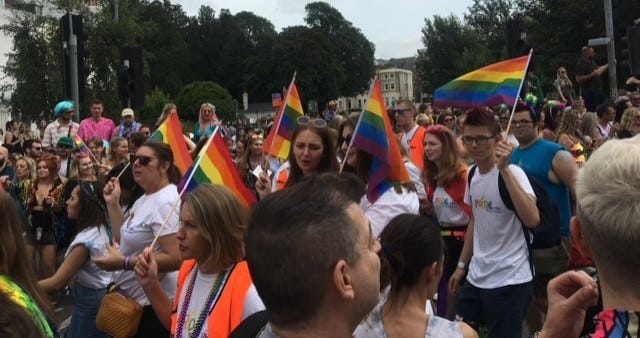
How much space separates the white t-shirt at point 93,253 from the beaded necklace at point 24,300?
6.63 ft

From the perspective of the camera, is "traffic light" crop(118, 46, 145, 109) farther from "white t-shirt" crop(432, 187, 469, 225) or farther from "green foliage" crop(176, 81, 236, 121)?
"green foliage" crop(176, 81, 236, 121)

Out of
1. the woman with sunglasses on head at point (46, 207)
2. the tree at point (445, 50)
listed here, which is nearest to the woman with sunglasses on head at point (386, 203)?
the woman with sunglasses on head at point (46, 207)

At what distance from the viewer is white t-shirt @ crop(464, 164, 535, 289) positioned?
5285 millimetres

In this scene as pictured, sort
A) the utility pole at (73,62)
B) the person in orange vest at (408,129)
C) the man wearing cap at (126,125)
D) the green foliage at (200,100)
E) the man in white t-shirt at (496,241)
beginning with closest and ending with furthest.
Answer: the man in white t-shirt at (496,241) → the person in orange vest at (408,129) → the man wearing cap at (126,125) → the utility pole at (73,62) → the green foliage at (200,100)

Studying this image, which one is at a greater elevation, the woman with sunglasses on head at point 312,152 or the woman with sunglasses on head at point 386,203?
the woman with sunglasses on head at point 312,152

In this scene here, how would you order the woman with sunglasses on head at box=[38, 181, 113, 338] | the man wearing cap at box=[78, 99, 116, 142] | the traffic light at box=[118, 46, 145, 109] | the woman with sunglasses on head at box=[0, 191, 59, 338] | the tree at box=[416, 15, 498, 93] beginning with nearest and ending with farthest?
the woman with sunglasses on head at box=[0, 191, 59, 338] < the woman with sunglasses on head at box=[38, 181, 113, 338] < the man wearing cap at box=[78, 99, 116, 142] < the traffic light at box=[118, 46, 145, 109] < the tree at box=[416, 15, 498, 93]

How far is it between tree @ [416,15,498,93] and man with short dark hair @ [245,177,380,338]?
280 ft

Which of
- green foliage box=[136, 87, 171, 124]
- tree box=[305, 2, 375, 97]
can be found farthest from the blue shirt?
tree box=[305, 2, 375, 97]

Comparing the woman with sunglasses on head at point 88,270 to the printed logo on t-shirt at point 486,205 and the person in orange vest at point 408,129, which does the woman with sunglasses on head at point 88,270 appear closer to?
the printed logo on t-shirt at point 486,205

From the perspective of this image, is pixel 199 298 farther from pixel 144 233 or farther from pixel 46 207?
pixel 46 207

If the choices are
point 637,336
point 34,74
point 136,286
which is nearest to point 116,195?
point 136,286

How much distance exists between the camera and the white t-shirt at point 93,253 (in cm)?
534

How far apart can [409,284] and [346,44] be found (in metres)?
101

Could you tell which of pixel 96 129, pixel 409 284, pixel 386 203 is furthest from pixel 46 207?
pixel 409 284
